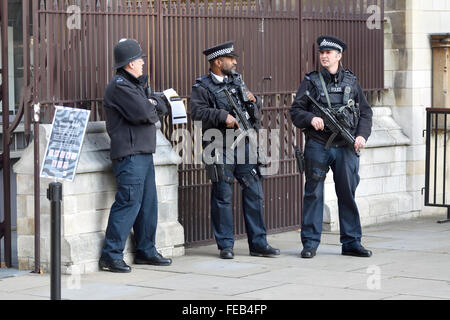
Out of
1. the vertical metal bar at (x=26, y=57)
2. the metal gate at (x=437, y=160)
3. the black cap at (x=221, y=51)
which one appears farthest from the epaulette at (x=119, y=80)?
the metal gate at (x=437, y=160)

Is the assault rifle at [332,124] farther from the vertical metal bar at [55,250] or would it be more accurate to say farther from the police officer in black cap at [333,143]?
the vertical metal bar at [55,250]

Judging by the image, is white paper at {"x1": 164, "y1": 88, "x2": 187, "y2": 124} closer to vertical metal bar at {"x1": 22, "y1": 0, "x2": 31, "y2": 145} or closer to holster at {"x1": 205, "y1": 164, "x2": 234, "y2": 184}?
holster at {"x1": 205, "y1": 164, "x2": 234, "y2": 184}

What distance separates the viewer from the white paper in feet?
30.6

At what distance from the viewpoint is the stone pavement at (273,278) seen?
305 inches

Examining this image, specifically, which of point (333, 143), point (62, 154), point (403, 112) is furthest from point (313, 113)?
point (403, 112)

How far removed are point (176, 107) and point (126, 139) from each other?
2.65 feet

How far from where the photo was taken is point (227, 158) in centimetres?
941

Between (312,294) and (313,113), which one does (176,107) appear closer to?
(313,113)

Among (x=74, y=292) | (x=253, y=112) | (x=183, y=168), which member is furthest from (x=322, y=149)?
(x=74, y=292)

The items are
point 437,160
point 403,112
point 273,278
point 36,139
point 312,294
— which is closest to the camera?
point 312,294

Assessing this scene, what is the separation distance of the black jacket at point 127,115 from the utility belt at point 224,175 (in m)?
0.77

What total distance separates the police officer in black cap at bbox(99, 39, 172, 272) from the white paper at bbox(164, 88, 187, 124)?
468mm

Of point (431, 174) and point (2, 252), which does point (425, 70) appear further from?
point (2, 252)

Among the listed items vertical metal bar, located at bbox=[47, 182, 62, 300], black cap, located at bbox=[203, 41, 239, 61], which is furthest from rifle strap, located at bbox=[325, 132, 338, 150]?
vertical metal bar, located at bbox=[47, 182, 62, 300]
